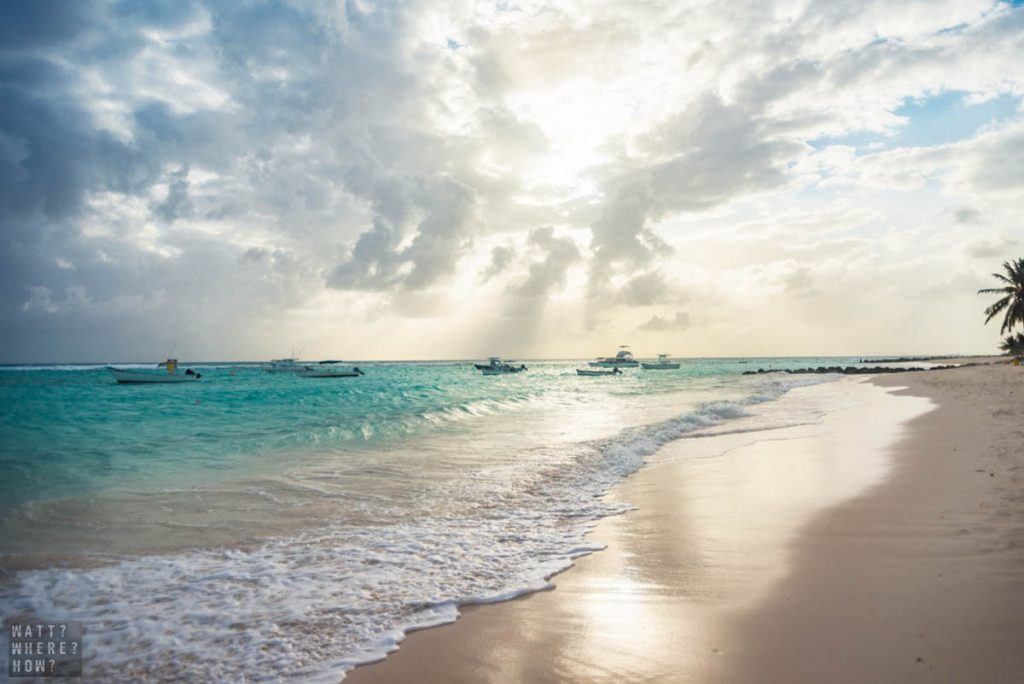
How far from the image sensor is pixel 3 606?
20.8 feet

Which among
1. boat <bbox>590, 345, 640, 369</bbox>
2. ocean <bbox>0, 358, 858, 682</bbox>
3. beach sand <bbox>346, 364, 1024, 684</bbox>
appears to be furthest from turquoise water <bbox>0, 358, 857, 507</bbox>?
boat <bbox>590, 345, 640, 369</bbox>

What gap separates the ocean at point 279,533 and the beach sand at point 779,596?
701 millimetres

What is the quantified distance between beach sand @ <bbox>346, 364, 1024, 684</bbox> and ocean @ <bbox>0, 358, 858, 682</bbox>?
0.70 m

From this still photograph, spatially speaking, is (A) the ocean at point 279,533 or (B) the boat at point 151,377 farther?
(B) the boat at point 151,377

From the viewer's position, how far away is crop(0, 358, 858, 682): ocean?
555cm

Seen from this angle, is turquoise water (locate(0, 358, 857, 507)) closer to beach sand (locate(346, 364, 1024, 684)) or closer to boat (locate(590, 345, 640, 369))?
beach sand (locate(346, 364, 1024, 684))

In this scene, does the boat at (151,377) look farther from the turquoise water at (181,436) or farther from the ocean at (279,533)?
the ocean at (279,533)

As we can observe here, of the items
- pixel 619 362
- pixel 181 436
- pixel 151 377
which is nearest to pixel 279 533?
pixel 181 436

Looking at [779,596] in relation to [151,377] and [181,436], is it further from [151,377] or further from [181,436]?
[151,377]

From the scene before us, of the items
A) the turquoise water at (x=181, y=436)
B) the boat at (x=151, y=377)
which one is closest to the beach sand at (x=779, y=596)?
the turquoise water at (x=181, y=436)

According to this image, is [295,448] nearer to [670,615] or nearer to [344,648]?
[344,648]

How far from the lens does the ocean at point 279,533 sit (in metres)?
5.55

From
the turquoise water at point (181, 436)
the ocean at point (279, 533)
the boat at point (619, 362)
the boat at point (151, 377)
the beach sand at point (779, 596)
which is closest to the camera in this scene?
the beach sand at point (779, 596)

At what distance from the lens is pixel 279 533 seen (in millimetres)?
9031
